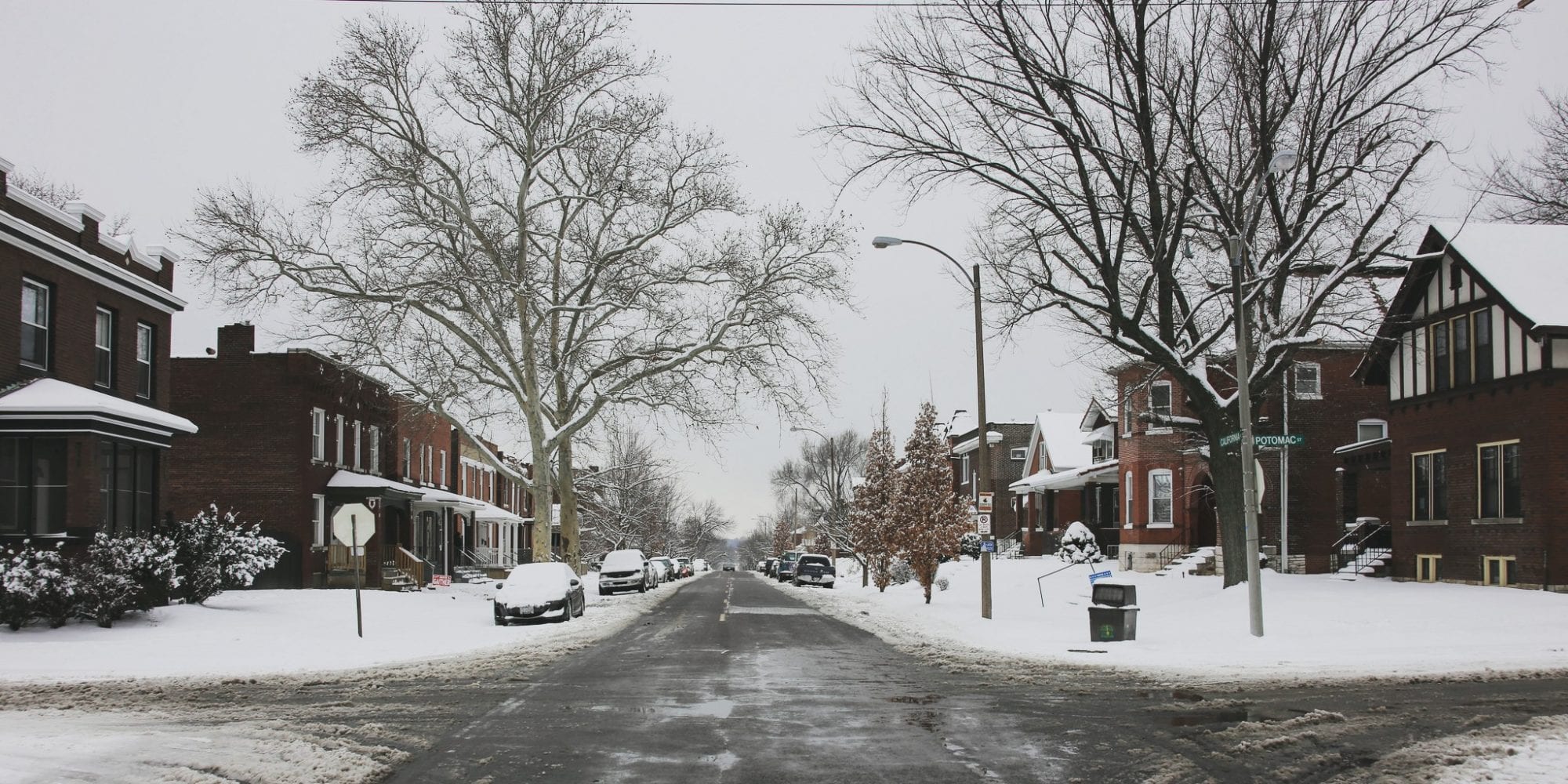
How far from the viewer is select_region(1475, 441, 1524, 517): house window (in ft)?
85.4

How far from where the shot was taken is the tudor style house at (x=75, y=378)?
23234 millimetres

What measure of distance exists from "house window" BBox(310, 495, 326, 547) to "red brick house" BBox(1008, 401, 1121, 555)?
2892 cm

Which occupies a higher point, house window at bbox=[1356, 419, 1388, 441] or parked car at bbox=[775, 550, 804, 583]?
house window at bbox=[1356, 419, 1388, 441]

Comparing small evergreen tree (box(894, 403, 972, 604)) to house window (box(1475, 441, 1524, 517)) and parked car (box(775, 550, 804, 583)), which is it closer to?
house window (box(1475, 441, 1524, 517))

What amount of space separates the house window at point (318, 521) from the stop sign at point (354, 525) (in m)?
18.9

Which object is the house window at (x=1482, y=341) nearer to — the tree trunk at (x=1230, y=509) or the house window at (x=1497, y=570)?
the house window at (x=1497, y=570)

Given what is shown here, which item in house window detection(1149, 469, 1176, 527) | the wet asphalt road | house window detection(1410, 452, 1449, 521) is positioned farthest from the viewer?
house window detection(1149, 469, 1176, 527)

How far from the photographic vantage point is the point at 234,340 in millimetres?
38031

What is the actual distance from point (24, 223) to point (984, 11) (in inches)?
768

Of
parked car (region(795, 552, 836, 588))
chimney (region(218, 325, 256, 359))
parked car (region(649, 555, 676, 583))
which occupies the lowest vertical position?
parked car (region(649, 555, 676, 583))

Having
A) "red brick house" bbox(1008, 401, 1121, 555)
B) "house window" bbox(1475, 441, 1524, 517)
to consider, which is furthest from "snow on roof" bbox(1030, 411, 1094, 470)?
"house window" bbox(1475, 441, 1524, 517)

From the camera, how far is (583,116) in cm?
3747

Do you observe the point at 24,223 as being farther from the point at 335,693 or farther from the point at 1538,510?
the point at 1538,510

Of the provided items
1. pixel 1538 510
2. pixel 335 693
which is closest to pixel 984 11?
pixel 1538 510
